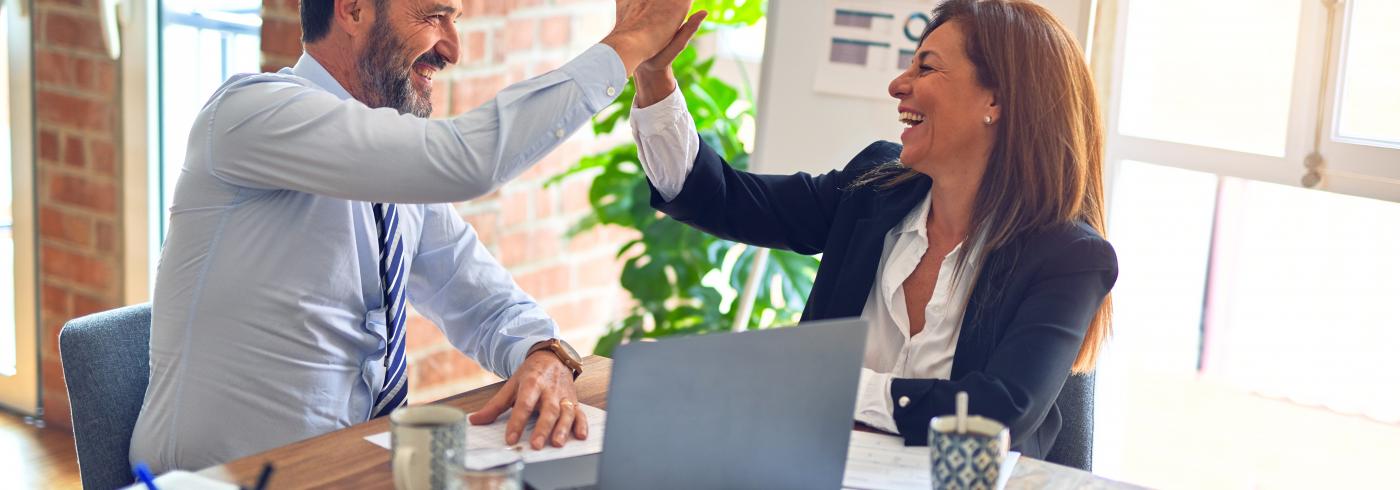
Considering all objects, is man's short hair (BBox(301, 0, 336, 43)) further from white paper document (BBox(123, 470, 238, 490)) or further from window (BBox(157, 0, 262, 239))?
window (BBox(157, 0, 262, 239))

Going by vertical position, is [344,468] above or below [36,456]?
above

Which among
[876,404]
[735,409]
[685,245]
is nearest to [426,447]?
[735,409]

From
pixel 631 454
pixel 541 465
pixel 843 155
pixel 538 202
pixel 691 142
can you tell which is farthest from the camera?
pixel 538 202

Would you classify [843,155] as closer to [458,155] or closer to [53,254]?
[458,155]

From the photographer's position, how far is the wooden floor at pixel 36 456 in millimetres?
3156

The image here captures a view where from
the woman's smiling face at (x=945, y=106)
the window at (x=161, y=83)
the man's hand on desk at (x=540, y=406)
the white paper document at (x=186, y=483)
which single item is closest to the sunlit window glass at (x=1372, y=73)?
the woman's smiling face at (x=945, y=106)

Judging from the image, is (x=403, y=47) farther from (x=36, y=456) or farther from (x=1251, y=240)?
(x=36, y=456)

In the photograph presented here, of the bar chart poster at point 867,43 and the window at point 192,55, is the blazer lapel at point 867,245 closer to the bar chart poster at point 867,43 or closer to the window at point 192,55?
the bar chart poster at point 867,43

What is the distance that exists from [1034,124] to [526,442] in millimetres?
821

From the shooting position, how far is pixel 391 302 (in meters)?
1.80

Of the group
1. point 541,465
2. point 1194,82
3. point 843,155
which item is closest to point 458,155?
point 541,465

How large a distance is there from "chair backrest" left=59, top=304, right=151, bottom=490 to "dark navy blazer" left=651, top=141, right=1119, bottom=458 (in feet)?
2.47

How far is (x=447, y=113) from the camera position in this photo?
2.96m

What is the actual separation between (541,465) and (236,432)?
481 mm
